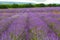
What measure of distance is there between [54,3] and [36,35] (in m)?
5.68

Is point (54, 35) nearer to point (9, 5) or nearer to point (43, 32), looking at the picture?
point (43, 32)

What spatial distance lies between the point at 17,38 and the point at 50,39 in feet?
0.43

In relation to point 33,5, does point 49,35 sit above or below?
above

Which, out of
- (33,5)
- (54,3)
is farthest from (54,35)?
(33,5)

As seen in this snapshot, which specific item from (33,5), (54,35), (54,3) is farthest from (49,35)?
(33,5)

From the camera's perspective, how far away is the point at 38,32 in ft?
2.55

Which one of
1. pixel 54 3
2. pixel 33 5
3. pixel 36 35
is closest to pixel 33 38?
pixel 36 35

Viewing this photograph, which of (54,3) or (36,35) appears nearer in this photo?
(36,35)

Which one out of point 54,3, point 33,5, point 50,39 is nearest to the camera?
point 50,39

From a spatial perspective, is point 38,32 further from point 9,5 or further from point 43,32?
point 9,5

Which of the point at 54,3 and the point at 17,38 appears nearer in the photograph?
the point at 17,38

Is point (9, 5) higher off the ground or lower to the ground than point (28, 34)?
lower

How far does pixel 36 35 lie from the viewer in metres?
0.75

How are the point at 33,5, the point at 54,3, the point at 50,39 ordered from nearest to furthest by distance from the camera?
the point at 50,39
the point at 54,3
the point at 33,5
